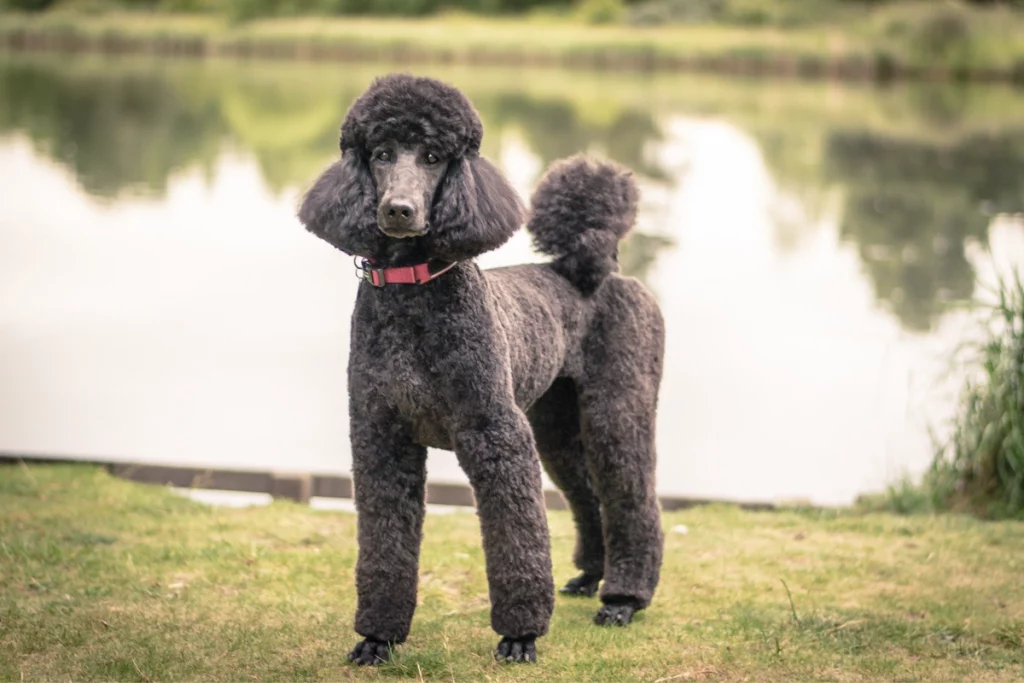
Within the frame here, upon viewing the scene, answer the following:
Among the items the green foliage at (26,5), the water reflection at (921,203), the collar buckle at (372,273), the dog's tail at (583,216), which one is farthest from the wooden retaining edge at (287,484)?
the green foliage at (26,5)

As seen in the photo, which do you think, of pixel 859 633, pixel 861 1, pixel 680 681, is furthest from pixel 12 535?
pixel 861 1

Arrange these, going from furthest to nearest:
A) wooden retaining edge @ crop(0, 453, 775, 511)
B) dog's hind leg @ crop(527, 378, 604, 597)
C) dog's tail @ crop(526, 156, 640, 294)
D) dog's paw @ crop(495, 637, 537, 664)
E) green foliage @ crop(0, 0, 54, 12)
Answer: green foliage @ crop(0, 0, 54, 12) → wooden retaining edge @ crop(0, 453, 775, 511) → dog's hind leg @ crop(527, 378, 604, 597) → dog's tail @ crop(526, 156, 640, 294) → dog's paw @ crop(495, 637, 537, 664)

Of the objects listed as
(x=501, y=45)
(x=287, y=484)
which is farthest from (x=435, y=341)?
(x=501, y=45)

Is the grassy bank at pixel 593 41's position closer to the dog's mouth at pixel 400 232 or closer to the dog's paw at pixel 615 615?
the dog's paw at pixel 615 615

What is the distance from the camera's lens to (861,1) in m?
36.1

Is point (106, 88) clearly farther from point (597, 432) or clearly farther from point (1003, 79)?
point (597, 432)

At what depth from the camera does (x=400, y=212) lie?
3652 mm

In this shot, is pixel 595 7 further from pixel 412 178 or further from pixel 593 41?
pixel 412 178

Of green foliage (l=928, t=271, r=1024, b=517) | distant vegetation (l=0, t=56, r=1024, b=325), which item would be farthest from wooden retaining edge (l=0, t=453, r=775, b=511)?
distant vegetation (l=0, t=56, r=1024, b=325)

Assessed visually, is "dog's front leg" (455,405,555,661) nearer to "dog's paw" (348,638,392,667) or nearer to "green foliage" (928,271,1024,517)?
"dog's paw" (348,638,392,667)

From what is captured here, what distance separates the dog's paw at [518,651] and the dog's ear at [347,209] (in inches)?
53.5

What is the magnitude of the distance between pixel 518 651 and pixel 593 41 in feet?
117

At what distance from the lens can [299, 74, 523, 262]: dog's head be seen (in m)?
3.80

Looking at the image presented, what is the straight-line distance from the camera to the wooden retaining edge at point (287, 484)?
6.71m
